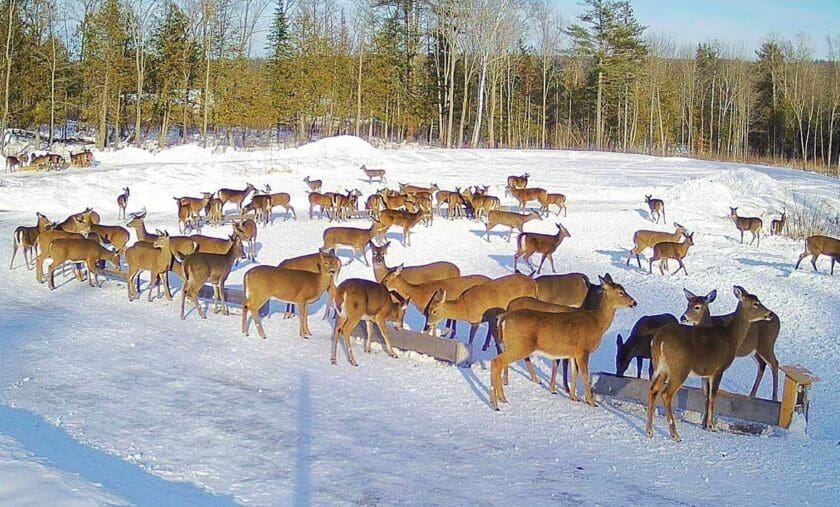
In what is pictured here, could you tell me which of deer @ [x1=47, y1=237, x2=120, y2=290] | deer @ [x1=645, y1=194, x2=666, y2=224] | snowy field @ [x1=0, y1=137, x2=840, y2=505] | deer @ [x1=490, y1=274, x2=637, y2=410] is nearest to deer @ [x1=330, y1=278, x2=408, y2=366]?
snowy field @ [x1=0, y1=137, x2=840, y2=505]

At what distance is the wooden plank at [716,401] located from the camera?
28.7 feet

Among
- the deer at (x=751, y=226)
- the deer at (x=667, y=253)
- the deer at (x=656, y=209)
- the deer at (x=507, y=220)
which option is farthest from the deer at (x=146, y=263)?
the deer at (x=656, y=209)

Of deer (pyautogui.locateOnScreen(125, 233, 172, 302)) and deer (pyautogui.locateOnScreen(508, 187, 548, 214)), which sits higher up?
deer (pyautogui.locateOnScreen(508, 187, 548, 214))

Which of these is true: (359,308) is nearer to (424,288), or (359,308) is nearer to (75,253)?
(424,288)

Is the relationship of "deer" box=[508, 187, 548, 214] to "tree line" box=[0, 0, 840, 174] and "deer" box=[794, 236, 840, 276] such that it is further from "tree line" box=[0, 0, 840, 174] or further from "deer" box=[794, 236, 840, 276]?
"tree line" box=[0, 0, 840, 174]

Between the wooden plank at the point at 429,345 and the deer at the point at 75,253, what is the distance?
6.64m

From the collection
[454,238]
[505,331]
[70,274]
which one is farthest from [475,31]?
[505,331]

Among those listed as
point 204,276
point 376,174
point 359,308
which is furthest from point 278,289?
point 376,174

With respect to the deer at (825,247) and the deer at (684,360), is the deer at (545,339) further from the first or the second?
the deer at (825,247)

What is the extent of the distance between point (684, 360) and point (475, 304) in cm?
365

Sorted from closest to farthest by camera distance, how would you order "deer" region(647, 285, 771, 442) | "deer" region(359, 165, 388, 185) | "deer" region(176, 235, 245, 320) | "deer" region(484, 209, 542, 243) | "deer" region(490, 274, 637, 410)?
"deer" region(647, 285, 771, 442), "deer" region(490, 274, 637, 410), "deer" region(176, 235, 245, 320), "deer" region(484, 209, 542, 243), "deer" region(359, 165, 388, 185)

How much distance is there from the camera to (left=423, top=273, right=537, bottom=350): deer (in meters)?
11.1

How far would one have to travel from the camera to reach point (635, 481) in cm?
704

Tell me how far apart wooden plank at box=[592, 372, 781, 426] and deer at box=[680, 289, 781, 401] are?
2.81 ft
